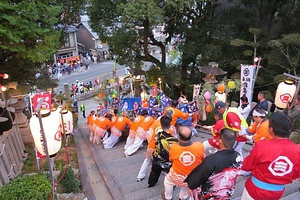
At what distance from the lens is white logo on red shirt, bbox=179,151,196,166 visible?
4.01 meters

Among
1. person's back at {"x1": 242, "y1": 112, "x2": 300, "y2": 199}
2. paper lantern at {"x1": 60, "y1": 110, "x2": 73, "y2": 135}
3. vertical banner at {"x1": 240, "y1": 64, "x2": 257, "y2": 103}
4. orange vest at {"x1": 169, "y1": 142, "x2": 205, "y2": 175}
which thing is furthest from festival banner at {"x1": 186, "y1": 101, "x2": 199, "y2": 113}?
person's back at {"x1": 242, "y1": 112, "x2": 300, "y2": 199}

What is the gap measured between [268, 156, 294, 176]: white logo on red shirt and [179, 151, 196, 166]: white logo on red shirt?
124cm

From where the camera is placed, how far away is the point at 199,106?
914 centimetres

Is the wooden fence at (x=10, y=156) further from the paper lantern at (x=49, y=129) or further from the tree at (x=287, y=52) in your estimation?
the tree at (x=287, y=52)

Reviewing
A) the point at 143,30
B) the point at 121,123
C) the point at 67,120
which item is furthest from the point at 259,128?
the point at 143,30

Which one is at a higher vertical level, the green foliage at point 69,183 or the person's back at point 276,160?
the person's back at point 276,160

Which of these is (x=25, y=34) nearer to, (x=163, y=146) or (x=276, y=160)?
(x=163, y=146)

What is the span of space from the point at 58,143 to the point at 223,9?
41.7 ft

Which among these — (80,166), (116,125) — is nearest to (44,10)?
(116,125)

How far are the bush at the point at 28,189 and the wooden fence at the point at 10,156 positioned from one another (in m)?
1.57

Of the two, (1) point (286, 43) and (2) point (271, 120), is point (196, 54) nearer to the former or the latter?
(1) point (286, 43)

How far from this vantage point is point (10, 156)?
6727mm

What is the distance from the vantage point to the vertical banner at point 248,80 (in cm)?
934

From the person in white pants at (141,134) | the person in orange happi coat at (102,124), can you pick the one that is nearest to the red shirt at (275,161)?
the person in white pants at (141,134)
